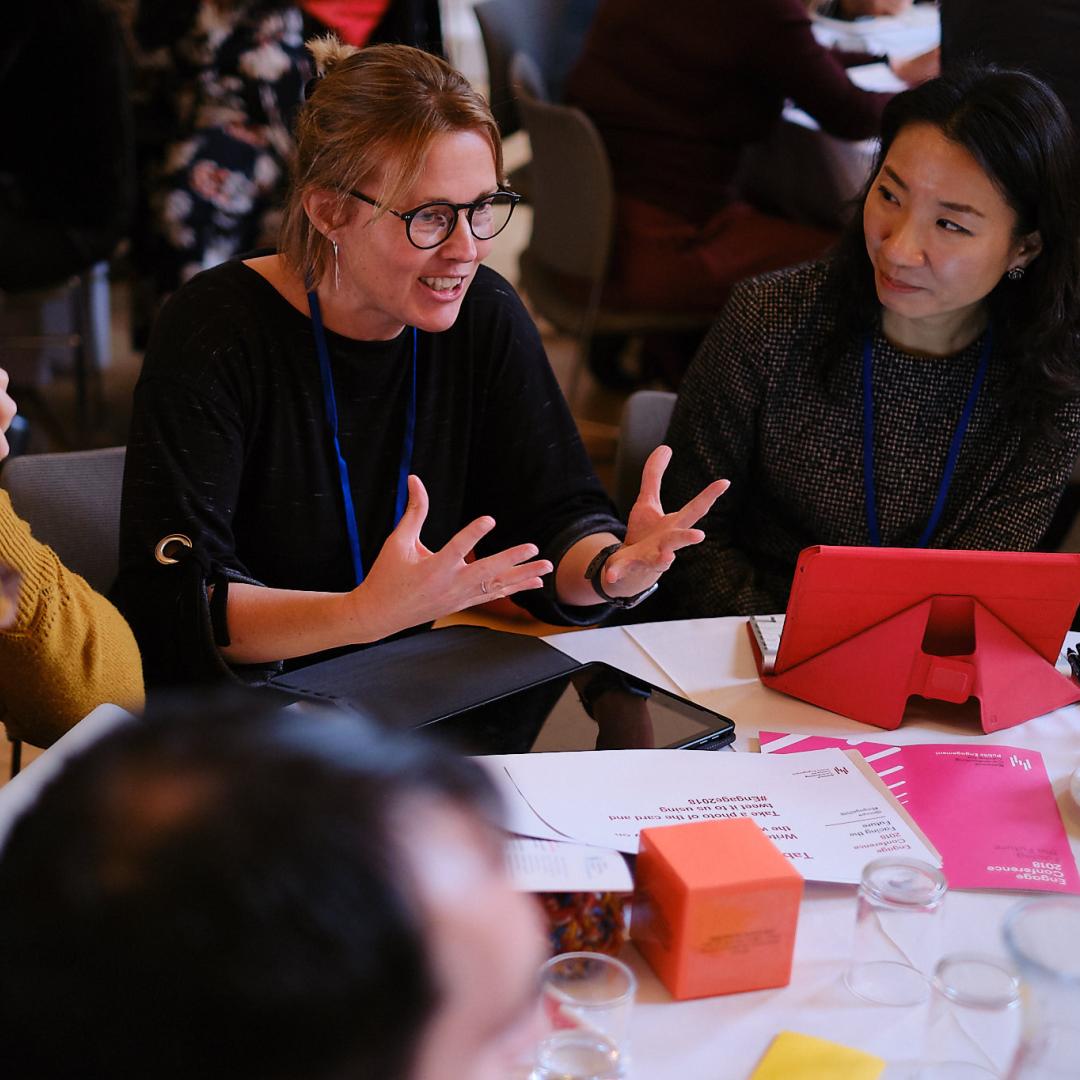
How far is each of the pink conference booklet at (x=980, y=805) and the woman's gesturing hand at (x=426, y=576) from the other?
0.32 m

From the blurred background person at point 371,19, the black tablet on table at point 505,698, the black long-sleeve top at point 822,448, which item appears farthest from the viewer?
the blurred background person at point 371,19

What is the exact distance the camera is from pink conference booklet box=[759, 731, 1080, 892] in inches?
46.1

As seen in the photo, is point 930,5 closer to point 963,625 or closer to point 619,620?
point 619,620

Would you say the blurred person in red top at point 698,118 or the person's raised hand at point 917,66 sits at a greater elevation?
the person's raised hand at point 917,66

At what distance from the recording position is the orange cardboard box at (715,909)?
97 centimetres

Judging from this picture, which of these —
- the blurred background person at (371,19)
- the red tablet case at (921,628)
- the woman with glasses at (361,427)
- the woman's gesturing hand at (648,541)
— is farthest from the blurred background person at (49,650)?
the blurred background person at (371,19)

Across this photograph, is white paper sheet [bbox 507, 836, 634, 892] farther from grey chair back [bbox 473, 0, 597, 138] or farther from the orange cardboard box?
grey chair back [bbox 473, 0, 597, 138]

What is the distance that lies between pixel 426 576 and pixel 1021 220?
1.05 metres

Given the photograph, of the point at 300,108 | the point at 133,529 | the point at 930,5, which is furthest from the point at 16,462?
the point at 930,5

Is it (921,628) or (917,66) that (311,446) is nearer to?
(921,628)

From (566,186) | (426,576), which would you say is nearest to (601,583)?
(426,576)

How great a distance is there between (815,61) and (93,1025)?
3221 millimetres

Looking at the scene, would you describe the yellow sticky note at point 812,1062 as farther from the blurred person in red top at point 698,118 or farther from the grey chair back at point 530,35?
the grey chair back at point 530,35

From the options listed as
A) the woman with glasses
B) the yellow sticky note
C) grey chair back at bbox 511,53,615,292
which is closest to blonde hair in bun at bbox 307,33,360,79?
the woman with glasses
